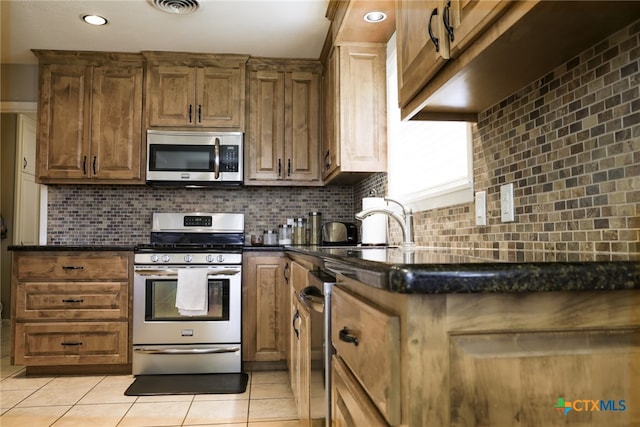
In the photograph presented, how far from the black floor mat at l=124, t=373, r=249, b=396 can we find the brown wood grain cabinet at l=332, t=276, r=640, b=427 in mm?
2256

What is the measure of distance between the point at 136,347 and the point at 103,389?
1.06 ft

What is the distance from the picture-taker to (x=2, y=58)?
11.6 feet

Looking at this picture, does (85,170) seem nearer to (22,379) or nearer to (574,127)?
(22,379)

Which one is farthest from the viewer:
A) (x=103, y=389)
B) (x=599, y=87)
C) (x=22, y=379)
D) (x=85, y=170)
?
(x=85, y=170)

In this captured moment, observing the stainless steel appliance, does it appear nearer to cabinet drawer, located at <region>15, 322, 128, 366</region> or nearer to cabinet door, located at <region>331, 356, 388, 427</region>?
cabinet door, located at <region>331, 356, 388, 427</region>

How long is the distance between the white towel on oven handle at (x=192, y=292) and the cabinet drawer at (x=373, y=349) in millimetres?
2081

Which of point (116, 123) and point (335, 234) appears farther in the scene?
point (116, 123)

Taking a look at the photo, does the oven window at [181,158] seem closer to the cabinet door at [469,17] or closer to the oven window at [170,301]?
the oven window at [170,301]

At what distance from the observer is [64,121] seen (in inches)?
134

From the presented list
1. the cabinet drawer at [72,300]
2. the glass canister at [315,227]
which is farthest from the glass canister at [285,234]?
the cabinet drawer at [72,300]

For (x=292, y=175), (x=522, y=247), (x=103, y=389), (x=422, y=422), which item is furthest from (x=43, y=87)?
(x=422, y=422)

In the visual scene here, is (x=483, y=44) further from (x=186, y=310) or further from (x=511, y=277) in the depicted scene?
(x=186, y=310)

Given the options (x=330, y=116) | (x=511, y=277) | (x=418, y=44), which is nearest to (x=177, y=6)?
(x=330, y=116)

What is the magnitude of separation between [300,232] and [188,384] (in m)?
1.38
